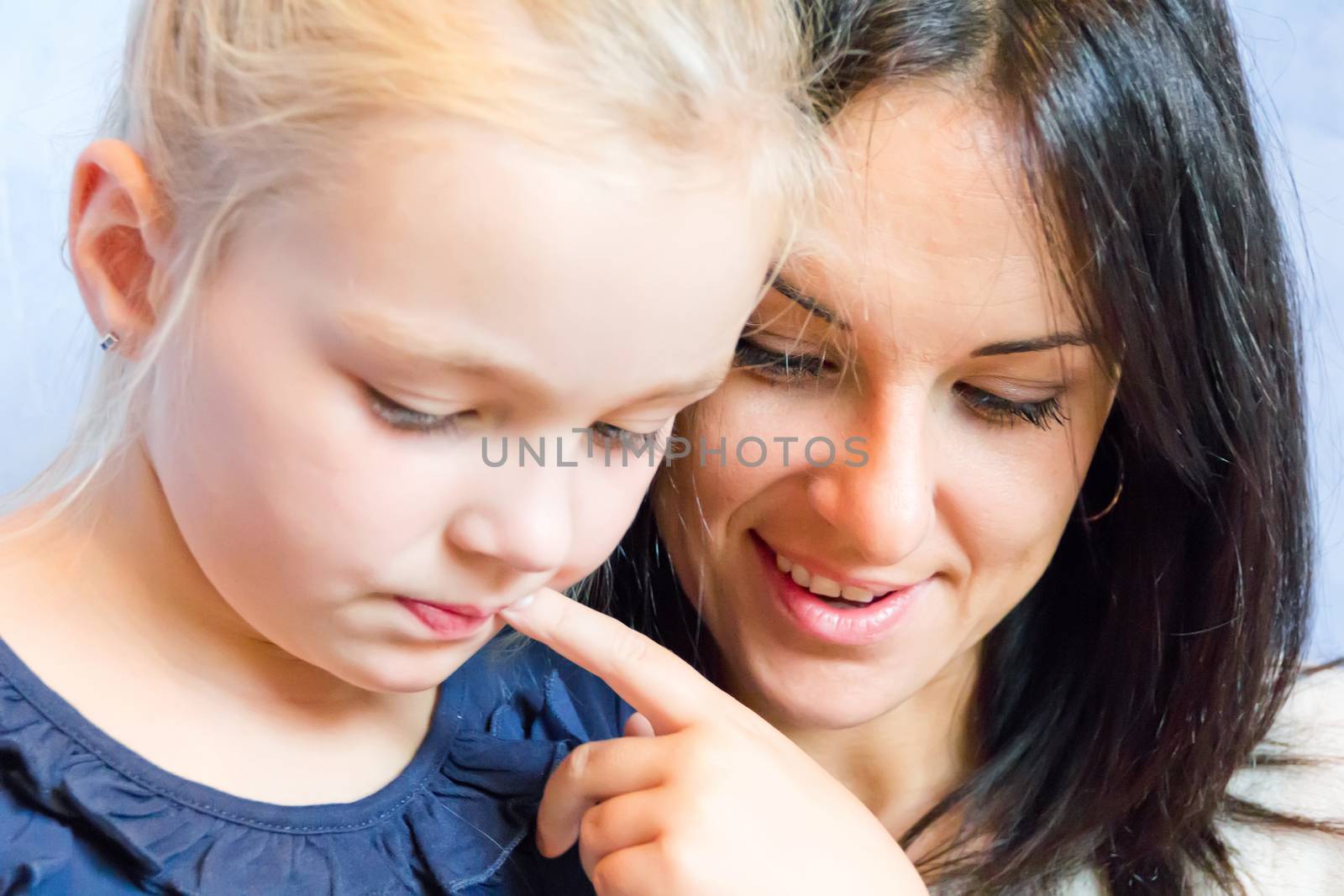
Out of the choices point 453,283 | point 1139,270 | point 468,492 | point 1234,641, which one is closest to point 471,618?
point 468,492

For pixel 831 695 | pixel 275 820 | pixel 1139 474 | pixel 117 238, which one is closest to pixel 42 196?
pixel 117 238

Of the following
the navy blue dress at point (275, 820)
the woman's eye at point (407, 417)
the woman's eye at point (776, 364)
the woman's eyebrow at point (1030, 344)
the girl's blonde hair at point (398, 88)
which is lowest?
the navy blue dress at point (275, 820)

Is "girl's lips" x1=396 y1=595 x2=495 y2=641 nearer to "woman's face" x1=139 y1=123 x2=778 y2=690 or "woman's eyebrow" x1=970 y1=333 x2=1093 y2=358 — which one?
"woman's face" x1=139 y1=123 x2=778 y2=690

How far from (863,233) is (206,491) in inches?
16.3

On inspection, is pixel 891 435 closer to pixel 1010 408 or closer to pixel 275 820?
pixel 1010 408

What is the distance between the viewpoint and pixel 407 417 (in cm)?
72

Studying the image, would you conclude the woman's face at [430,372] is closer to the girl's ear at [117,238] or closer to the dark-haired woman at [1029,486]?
the girl's ear at [117,238]

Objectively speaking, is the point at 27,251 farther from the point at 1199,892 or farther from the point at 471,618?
the point at 1199,892

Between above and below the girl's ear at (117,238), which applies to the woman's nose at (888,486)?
below

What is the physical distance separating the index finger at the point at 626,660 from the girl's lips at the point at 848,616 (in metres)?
0.14

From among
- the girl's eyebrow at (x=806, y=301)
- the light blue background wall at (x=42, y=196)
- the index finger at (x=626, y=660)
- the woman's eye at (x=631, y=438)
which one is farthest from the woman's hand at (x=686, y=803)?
the light blue background wall at (x=42, y=196)

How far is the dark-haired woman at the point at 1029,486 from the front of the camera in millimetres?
884

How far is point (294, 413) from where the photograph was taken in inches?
27.6

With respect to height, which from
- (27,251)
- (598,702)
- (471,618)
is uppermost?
(27,251)
